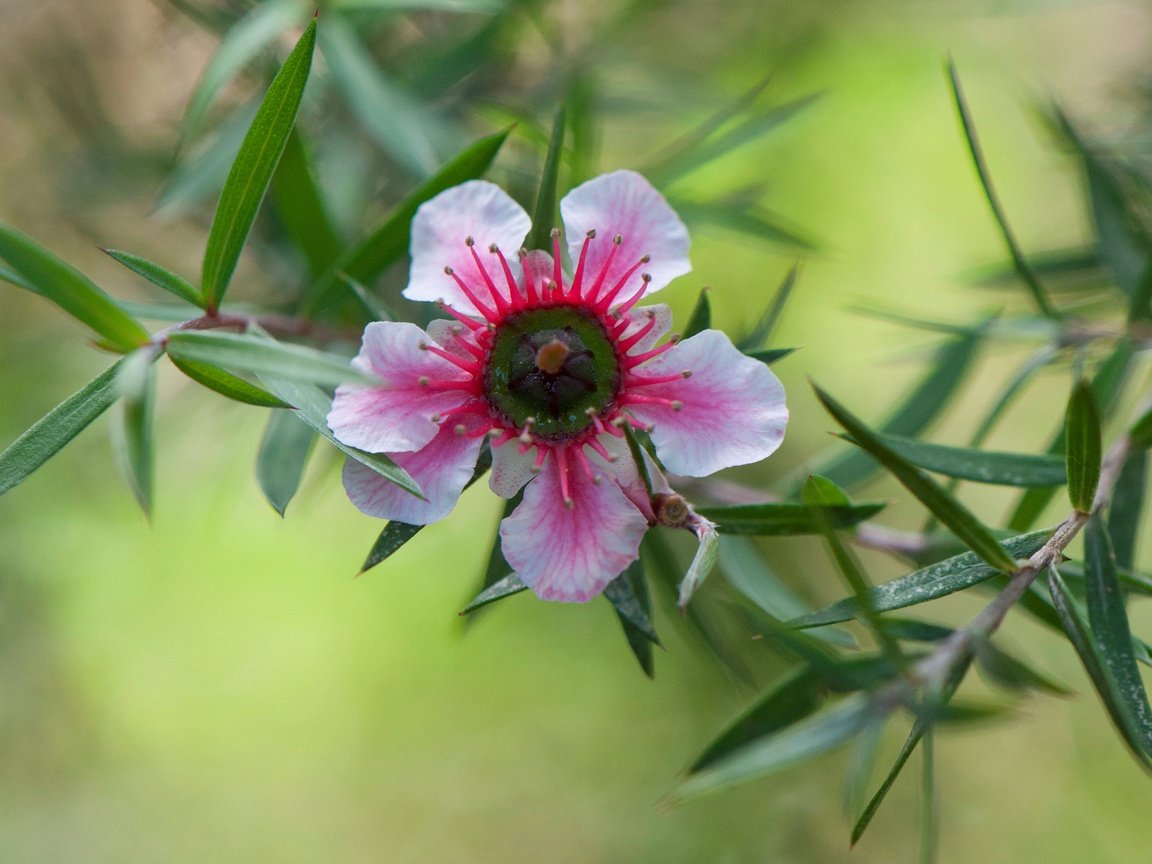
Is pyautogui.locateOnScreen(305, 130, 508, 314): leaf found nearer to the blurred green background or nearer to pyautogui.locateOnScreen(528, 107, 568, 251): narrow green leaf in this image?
pyautogui.locateOnScreen(528, 107, 568, 251): narrow green leaf

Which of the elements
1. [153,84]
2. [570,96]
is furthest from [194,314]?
[153,84]

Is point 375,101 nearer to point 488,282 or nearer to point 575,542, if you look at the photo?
point 488,282

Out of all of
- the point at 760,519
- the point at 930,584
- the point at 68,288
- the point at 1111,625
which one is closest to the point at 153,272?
the point at 68,288

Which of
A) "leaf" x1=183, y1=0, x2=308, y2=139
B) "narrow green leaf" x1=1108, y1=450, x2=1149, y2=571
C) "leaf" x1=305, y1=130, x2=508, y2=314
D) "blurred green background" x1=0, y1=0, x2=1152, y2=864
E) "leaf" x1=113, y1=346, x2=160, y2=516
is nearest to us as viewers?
"leaf" x1=113, y1=346, x2=160, y2=516

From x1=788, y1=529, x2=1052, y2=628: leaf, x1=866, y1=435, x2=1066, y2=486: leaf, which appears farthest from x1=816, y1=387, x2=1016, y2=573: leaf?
x1=866, y1=435, x2=1066, y2=486: leaf

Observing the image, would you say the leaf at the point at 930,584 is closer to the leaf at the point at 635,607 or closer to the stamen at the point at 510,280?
the leaf at the point at 635,607

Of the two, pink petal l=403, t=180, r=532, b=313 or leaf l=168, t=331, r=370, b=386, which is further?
pink petal l=403, t=180, r=532, b=313
